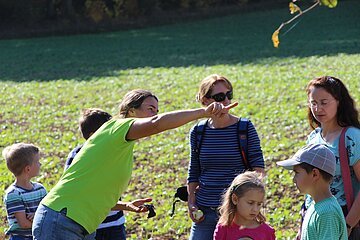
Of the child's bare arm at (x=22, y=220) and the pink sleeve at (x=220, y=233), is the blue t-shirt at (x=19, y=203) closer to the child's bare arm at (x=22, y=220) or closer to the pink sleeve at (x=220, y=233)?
the child's bare arm at (x=22, y=220)

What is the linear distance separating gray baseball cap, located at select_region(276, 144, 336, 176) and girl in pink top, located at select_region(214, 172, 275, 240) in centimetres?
35

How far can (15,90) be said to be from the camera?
19.4 metres

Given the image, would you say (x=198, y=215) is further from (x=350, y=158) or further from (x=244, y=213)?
(x=350, y=158)

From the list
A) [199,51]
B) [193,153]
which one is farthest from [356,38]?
[193,153]

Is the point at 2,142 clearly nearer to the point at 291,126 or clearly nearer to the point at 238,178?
the point at 291,126

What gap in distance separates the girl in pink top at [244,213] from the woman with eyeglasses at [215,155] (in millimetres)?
445

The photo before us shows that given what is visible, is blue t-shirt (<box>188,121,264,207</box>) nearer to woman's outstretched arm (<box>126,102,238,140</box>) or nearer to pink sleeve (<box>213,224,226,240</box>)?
pink sleeve (<box>213,224,226,240</box>)

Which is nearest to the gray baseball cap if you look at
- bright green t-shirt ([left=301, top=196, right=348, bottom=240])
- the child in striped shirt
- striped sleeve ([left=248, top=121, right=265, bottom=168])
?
bright green t-shirt ([left=301, top=196, right=348, bottom=240])

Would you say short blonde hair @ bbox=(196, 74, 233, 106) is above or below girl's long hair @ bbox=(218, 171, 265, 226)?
above

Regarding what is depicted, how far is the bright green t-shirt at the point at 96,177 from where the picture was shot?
14.0 feet

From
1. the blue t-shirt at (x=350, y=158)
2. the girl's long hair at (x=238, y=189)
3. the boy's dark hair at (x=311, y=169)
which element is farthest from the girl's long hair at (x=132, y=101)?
the blue t-shirt at (x=350, y=158)

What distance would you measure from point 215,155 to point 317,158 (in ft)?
3.38

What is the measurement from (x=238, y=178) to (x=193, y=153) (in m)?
0.71

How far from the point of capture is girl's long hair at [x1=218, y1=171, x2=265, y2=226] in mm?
4754
